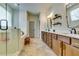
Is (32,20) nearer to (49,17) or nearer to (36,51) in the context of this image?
(49,17)

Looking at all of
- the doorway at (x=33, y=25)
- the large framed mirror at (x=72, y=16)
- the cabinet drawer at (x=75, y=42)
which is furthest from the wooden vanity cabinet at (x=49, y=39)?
the cabinet drawer at (x=75, y=42)

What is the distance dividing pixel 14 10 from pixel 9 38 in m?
0.65

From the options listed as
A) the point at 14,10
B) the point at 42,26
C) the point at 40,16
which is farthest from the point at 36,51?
the point at 14,10

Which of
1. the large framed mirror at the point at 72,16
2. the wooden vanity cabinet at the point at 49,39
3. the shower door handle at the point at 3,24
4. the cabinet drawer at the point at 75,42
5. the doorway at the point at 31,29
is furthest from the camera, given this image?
the wooden vanity cabinet at the point at 49,39

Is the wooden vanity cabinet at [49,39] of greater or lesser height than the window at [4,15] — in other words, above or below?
below

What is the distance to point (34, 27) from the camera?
3.49m

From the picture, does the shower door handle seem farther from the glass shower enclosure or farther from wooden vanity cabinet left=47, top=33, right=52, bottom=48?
wooden vanity cabinet left=47, top=33, right=52, bottom=48

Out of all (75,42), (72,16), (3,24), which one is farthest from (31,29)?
(75,42)

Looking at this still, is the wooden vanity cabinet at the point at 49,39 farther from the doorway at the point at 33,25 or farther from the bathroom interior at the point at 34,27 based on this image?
the doorway at the point at 33,25

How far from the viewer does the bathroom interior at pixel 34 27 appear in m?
2.90

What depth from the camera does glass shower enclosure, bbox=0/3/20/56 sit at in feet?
9.34

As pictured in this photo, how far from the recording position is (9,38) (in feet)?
10.0

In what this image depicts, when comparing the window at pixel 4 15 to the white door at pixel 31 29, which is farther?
the white door at pixel 31 29

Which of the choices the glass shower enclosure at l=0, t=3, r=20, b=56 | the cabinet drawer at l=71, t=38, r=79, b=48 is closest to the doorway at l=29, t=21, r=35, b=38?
the glass shower enclosure at l=0, t=3, r=20, b=56
